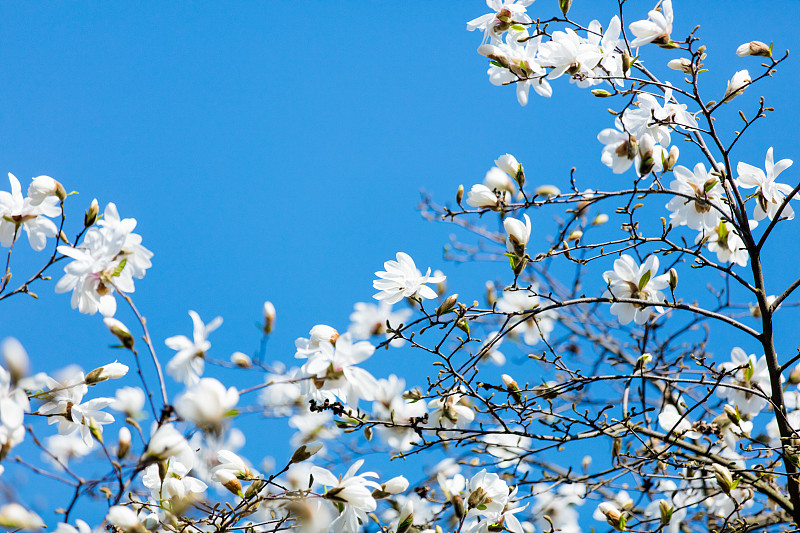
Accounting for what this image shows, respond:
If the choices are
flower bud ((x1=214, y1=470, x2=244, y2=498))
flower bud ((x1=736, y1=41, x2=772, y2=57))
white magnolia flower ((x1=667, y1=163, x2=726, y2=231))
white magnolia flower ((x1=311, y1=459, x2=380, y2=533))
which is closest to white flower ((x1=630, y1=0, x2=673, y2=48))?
flower bud ((x1=736, y1=41, x2=772, y2=57))

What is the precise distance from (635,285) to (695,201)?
39cm

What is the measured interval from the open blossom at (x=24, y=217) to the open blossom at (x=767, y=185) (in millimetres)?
2248

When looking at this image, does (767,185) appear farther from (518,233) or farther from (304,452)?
(304,452)

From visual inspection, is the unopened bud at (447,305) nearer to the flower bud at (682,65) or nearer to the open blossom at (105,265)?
the open blossom at (105,265)

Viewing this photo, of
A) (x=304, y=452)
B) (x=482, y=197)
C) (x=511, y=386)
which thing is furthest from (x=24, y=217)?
(x=511, y=386)

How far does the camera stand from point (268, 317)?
5.53 ft

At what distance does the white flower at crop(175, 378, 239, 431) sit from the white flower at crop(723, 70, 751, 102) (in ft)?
6.18

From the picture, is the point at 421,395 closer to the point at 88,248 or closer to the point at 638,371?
the point at 638,371

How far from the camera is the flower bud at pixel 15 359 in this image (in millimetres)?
1127

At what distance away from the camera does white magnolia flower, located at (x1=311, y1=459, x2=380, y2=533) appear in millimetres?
1646

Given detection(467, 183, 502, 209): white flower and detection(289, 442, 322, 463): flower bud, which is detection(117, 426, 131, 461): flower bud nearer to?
detection(289, 442, 322, 463): flower bud

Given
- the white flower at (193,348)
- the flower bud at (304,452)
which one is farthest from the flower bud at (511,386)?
the white flower at (193,348)

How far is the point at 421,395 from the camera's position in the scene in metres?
1.96

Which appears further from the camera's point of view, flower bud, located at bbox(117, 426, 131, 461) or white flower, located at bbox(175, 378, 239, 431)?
flower bud, located at bbox(117, 426, 131, 461)
